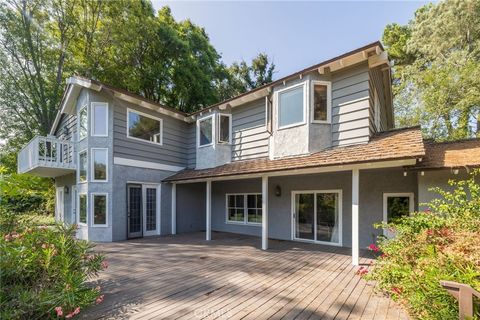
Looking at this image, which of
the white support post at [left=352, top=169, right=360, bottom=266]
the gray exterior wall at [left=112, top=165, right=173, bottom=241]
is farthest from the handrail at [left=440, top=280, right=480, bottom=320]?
the gray exterior wall at [left=112, top=165, right=173, bottom=241]

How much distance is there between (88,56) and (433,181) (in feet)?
62.4

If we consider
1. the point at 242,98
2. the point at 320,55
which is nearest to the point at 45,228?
the point at 242,98

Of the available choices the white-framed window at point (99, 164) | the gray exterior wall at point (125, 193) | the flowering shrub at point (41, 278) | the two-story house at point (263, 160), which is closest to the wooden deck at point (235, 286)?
the flowering shrub at point (41, 278)

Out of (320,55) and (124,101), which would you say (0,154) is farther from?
(320,55)

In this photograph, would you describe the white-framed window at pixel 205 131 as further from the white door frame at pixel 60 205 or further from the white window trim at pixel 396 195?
the white door frame at pixel 60 205

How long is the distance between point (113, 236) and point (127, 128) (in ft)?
13.0

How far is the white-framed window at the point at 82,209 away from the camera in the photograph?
8.75m

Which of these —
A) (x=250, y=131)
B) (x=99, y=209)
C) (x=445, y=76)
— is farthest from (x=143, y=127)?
(x=445, y=76)

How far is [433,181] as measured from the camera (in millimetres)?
5980

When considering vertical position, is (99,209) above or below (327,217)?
above

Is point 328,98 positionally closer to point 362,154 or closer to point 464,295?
point 362,154

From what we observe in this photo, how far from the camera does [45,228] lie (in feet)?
14.2

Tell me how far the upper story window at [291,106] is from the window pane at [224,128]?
2684 millimetres

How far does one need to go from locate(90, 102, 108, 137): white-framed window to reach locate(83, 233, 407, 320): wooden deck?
4153mm
